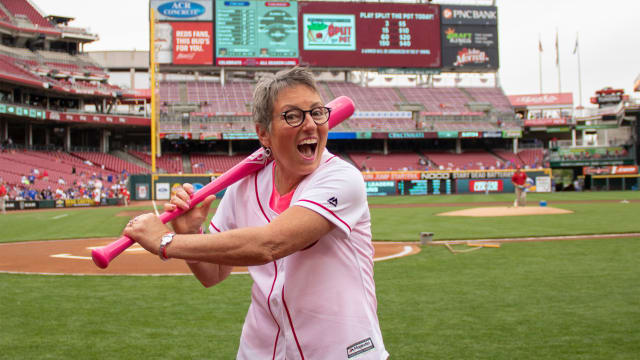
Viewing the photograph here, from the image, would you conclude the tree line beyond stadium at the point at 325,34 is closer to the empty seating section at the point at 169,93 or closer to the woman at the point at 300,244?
the empty seating section at the point at 169,93

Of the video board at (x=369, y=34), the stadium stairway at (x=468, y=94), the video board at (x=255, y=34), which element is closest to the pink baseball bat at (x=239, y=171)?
the video board at (x=255, y=34)

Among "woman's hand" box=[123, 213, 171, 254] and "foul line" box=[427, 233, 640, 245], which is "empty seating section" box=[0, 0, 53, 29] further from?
"woman's hand" box=[123, 213, 171, 254]

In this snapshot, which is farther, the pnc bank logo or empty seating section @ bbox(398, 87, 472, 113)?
empty seating section @ bbox(398, 87, 472, 113)

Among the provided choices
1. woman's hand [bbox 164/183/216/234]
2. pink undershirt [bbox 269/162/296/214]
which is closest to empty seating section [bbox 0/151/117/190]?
woman's hand [bbox 164/183/216/234]

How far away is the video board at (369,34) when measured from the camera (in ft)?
165

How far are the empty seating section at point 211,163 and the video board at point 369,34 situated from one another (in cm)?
1148

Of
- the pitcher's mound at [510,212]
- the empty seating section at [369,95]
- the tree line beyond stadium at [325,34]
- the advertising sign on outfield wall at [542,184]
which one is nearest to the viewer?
the pitcher's mound at [510,212]

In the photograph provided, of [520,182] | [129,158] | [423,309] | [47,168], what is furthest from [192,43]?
[423,309]

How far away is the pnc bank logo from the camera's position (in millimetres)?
48688

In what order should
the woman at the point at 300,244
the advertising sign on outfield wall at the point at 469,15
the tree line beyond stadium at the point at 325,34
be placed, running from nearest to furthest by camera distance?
the woman at the point at 300,244, the tree line beyond stadium at the point at 325,34, the advertising sign on outfield wall at the point at 469,15

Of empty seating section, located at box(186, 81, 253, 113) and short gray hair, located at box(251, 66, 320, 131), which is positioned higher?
empty seating section, located at box(186, 81, 253, 113)

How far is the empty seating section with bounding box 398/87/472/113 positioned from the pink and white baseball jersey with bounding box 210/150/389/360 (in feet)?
179

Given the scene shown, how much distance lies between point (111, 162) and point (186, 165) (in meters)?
6.49

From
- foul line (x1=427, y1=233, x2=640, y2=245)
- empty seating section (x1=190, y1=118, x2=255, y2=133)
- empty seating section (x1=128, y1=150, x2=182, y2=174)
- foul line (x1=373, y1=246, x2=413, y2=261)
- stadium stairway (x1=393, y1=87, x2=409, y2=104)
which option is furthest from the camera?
stadium stairway (x1=393, y1=87, x2=409, y2=104)
